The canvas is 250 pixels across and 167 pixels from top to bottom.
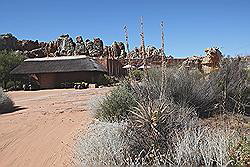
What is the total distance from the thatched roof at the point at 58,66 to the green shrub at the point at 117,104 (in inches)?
1215

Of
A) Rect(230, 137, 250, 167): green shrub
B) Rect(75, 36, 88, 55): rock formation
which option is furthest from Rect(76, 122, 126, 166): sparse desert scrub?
Rect(75, 36, 88, 55): rock formation

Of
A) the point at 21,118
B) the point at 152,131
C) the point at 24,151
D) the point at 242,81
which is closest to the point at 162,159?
the point at 152,131

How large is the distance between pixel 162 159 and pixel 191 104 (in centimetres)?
549

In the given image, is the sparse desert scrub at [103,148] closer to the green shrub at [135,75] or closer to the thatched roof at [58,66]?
the green shrub at [135,75]

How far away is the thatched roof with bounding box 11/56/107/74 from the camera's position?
139ft

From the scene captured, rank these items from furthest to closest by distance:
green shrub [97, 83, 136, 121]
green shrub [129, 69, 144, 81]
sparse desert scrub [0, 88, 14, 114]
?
sparse desert scrub [0, 88, 14, 114], green shrub [97, 83, 136, 121], green shrub [129, 69, 144, 81]

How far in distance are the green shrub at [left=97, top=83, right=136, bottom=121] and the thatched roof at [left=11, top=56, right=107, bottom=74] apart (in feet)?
101

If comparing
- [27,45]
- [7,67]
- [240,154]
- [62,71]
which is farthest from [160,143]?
[27,45]

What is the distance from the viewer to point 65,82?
42500 mm

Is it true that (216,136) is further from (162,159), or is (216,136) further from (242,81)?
(242,81)

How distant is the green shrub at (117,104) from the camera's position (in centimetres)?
980

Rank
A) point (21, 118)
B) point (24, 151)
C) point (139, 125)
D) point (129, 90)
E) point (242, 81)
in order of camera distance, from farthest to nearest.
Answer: point (21, 118), point (242, 81), point (129, 90), point (24, 151), point (139, 125)

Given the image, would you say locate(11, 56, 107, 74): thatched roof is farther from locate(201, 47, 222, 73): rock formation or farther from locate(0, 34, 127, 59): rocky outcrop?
Result: locate(201, 47, 222, 73): rock formation

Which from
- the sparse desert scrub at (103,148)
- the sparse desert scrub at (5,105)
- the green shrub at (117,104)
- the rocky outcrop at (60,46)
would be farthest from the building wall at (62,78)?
the sparse desert scrub at (103,148)
